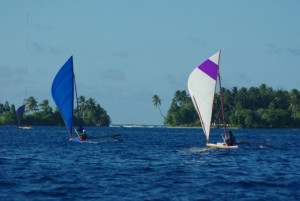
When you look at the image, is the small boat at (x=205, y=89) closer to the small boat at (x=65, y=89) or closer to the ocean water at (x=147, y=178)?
the ocean water at (x=147, y=178)

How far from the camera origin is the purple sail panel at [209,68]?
155 ft

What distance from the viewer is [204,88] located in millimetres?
46812

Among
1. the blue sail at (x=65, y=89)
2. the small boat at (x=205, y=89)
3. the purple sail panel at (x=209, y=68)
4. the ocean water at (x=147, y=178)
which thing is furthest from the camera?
the blue sail at (x=65, y=89)

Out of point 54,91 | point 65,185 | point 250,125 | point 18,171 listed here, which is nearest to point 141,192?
point 65,185

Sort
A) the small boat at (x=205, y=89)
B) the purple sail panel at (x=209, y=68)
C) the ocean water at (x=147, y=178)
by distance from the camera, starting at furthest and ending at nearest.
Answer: the purple sail panel at (x=209, y=68) → the small boat at (x=205, y=89) → the ocean water at (x=147, y=178)

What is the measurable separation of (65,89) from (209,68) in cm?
1599

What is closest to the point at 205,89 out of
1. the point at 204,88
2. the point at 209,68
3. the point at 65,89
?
the point at 204,88

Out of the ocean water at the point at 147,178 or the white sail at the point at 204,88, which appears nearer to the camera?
the ocean water at the point at 147,178

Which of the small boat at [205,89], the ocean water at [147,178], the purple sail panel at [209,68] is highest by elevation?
the purple sail panel at [209,68]

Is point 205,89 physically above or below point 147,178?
above

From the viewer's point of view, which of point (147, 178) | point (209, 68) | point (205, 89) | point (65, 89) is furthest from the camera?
point (65, 89)

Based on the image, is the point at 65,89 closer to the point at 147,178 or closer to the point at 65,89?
the point at 65,89

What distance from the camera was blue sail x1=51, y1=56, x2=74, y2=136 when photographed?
51812 millimetres

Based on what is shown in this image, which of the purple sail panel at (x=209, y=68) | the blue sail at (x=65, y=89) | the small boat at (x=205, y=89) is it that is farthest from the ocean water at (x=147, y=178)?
the blue sail at (x=65, y=89)
